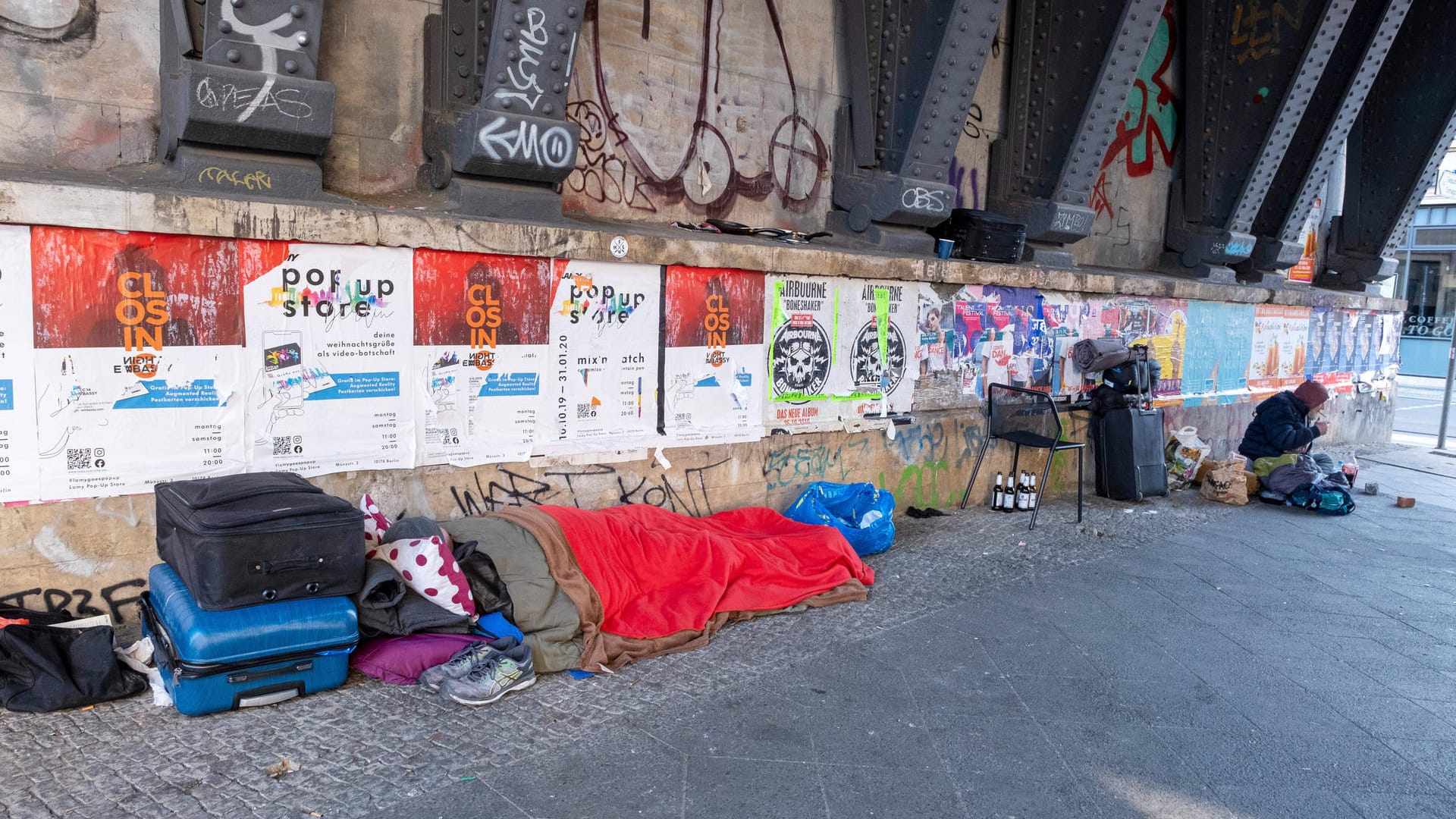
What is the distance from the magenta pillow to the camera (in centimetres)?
402

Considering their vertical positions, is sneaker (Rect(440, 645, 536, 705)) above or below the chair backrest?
below

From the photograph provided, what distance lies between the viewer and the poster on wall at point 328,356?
14.7 ft

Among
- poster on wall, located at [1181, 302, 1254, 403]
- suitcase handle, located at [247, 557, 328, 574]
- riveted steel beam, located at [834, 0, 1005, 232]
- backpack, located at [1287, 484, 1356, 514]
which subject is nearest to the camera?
suitcase handle, located at [247, 557, 328, 574]

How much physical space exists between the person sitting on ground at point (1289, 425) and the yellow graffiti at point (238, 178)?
8.53 m

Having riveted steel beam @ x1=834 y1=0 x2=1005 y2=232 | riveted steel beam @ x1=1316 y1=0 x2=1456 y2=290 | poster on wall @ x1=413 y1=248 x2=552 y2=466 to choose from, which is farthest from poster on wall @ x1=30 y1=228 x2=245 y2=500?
riveted steel beam @ x1=1316 y1=0 x2=1456 y2=290

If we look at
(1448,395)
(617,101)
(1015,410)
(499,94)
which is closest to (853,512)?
(1015,410)

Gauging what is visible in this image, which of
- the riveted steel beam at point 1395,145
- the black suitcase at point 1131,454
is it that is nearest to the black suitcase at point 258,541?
the black suitcase at point 1131,454

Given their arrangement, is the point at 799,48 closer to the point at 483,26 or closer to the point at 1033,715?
the point at 483,26

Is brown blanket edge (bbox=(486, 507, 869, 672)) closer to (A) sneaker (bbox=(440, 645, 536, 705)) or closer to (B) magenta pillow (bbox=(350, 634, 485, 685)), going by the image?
(A) sneaker (bbox=(440, 645, 536, 705))

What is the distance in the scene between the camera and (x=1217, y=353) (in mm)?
10641

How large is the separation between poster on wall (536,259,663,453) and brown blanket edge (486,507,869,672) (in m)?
0.67

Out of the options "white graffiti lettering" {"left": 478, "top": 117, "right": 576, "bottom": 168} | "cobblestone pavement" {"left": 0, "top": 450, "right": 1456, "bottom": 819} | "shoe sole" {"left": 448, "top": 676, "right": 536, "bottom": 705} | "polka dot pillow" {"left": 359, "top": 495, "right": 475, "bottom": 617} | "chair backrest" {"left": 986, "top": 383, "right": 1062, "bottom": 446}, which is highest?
"white graffiti lettering" {"left": 478, "top": 117, "right": 576, "bottom": 168}

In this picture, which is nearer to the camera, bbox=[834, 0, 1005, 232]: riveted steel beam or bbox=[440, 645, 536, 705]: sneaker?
bbox=[440, 645, 536, 705]: sneaker

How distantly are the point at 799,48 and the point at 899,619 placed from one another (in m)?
4.21
